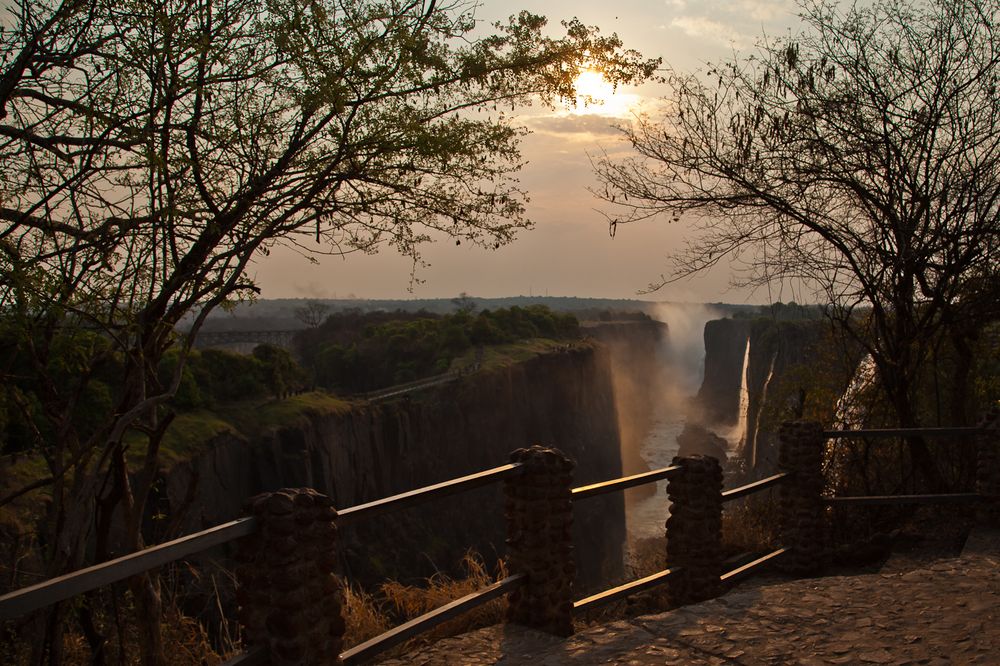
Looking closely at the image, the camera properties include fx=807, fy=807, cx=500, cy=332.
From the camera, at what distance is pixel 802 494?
300 inches

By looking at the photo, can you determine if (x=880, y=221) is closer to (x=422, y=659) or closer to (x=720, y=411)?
(x=422, y=659)

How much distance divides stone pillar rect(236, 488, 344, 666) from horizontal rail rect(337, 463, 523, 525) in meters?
0.17

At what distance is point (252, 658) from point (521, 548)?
6.34 ft

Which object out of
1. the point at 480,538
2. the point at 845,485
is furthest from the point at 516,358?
the point at 845,485

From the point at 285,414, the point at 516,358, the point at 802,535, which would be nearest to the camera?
the point at 802,535

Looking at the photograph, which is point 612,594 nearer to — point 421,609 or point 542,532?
point 542,532

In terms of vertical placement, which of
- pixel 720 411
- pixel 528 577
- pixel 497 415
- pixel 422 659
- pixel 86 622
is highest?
pixel 528 577

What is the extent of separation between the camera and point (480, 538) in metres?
43.4

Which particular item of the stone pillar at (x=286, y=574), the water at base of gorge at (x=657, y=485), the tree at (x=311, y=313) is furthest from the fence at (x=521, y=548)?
the tree at (x=311, y=313)

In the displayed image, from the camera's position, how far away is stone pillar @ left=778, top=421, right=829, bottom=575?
760 centimetres

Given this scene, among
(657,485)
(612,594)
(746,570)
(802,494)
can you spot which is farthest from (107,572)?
(657,485)

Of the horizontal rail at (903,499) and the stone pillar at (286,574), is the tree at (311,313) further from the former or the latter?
the stone pillar at (286,574)

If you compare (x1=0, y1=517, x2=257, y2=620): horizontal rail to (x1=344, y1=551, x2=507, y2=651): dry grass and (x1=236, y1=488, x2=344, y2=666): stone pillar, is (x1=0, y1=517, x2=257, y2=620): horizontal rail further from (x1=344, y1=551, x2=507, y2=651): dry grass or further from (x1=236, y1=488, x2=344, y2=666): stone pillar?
(x1=344, y1=551, x2=507, y2=651): dry grass

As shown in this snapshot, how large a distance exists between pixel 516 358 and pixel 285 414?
25816mm
